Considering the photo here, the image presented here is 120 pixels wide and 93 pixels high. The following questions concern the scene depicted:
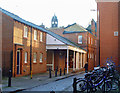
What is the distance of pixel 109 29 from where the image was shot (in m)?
18.4

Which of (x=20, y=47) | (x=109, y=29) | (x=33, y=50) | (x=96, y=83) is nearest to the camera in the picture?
(x=96, y=83)

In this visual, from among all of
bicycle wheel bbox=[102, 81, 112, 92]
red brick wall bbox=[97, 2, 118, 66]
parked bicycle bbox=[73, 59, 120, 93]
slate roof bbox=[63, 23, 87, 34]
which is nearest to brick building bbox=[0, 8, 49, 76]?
red brick wall bbox=[97, 2, 118, 66]

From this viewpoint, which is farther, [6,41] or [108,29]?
[6,41]

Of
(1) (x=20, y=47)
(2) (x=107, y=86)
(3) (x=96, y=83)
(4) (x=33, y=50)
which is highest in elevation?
(1) (x=20, y=47)

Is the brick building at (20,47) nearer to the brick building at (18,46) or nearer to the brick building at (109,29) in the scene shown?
the brick building at (18,46)

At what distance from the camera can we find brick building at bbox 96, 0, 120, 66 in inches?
716

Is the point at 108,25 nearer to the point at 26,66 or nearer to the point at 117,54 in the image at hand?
the point at 117,54

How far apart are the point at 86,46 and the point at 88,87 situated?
31.8 meters

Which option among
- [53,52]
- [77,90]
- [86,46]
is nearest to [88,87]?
[77,90]

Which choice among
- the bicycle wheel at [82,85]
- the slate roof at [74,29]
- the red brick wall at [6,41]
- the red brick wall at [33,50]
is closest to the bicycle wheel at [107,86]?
the bicycle wheel at [82,85]

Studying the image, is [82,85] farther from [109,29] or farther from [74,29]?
[74,29]

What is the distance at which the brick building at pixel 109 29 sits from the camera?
59.7ft

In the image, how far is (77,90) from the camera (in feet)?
32.7

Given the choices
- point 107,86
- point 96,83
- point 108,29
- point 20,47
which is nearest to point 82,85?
point 96,83
